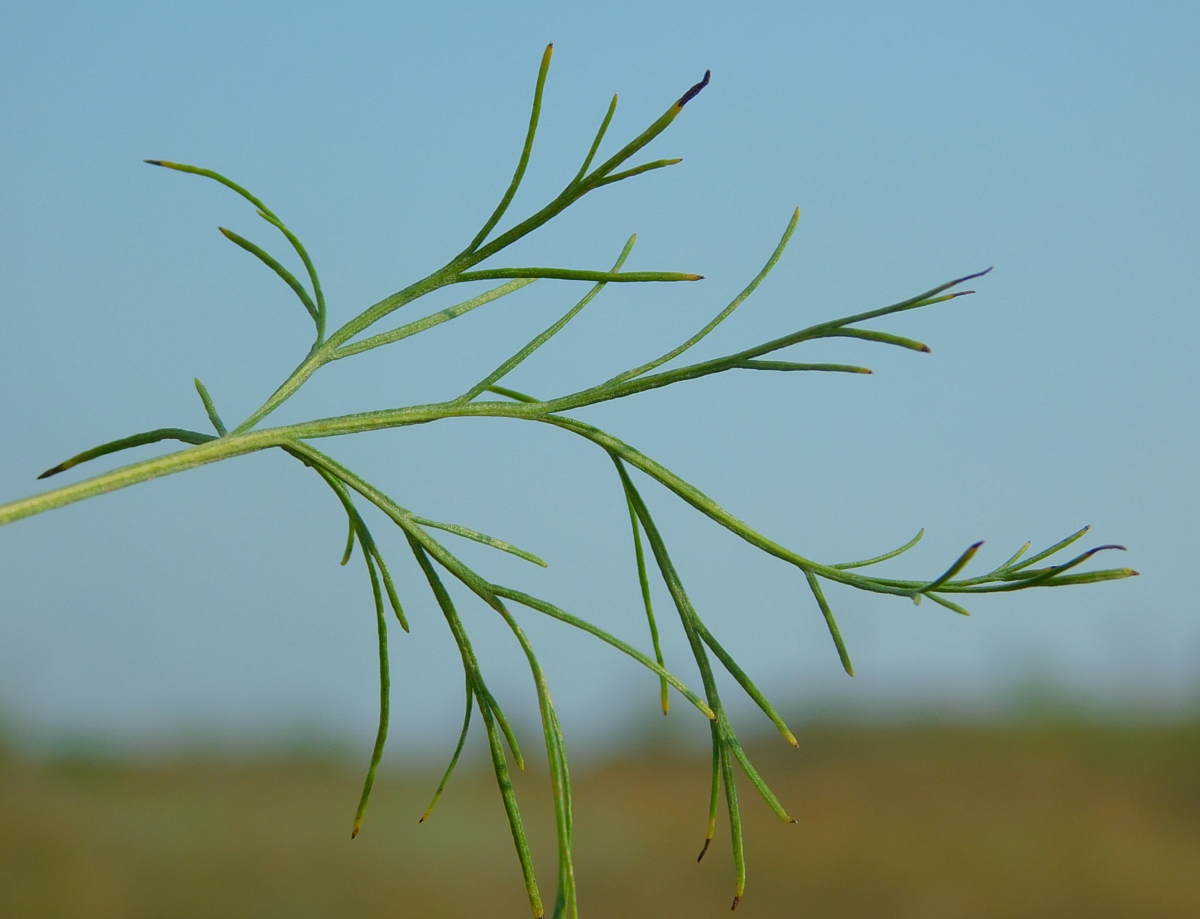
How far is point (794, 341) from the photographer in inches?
11.0

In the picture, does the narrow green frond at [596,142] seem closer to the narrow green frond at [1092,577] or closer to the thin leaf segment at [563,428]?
the thin leaf segment at [563,428]

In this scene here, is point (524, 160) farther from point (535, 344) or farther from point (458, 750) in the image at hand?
point (458, 750)

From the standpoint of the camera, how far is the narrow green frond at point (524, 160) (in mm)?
282

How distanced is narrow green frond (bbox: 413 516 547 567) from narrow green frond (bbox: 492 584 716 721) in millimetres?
11

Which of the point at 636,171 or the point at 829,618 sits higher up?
the point at 636,171

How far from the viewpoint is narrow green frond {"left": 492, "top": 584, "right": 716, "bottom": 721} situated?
0.91 ft

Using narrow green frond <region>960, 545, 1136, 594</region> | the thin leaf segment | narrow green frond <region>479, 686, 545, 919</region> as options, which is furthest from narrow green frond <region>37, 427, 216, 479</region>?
narrow green frond <region>960, 545, 1136, 594</region>

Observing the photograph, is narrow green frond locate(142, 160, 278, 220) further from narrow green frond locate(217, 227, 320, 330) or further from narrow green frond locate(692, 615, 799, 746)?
narrow green frond locate(692, 615, 799, 746)

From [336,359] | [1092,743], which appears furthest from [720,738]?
Answer: [1092,743]

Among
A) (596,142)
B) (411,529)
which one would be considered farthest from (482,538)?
(596,142)

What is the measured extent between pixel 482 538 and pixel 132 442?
0.11 m

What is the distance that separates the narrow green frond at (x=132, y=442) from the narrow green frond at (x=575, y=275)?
0.30ft

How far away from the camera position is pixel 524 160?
0.29m

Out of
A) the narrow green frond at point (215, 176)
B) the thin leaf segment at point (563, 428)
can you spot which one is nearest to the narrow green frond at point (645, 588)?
the thin leaf segment at point (563, 428)
